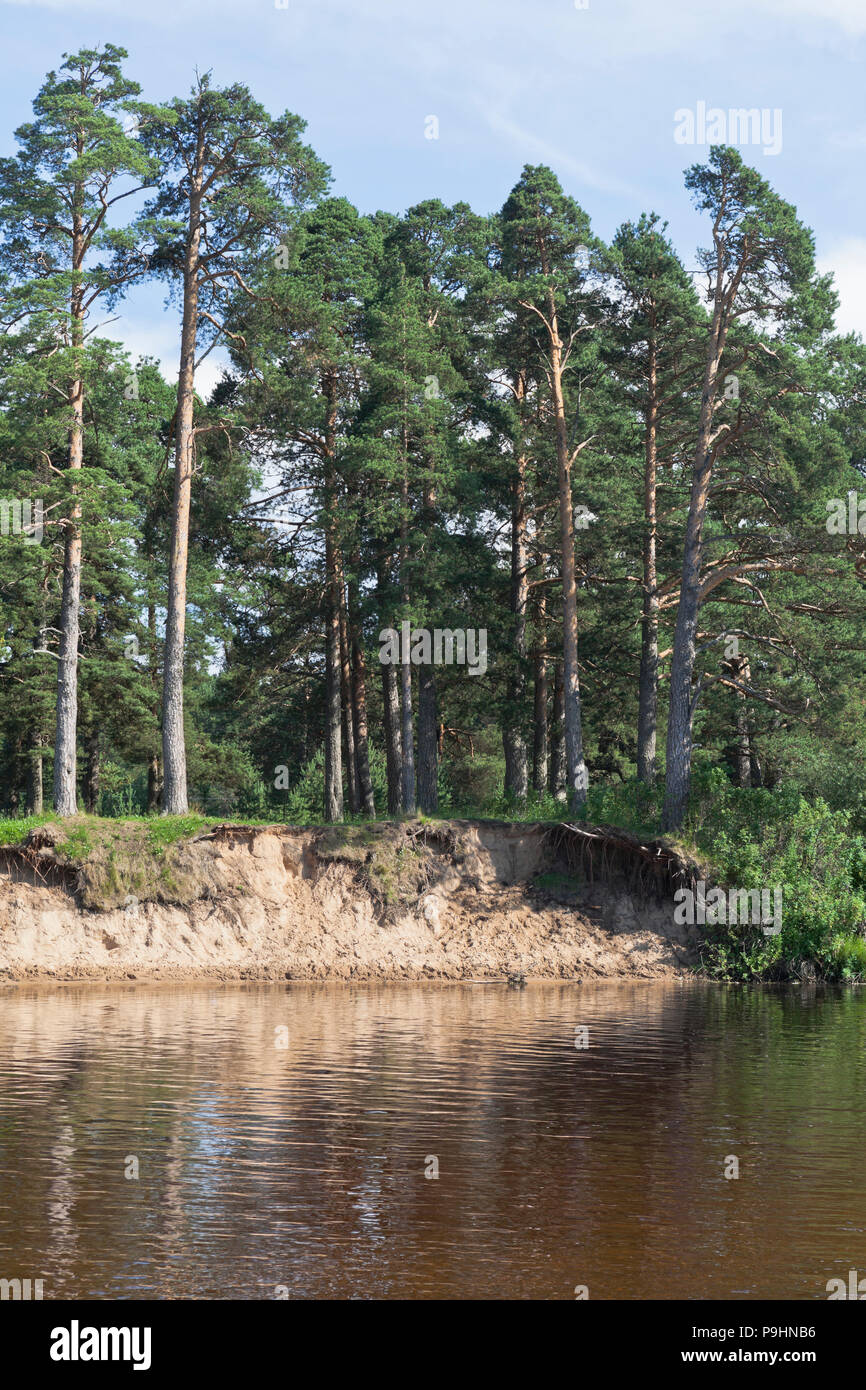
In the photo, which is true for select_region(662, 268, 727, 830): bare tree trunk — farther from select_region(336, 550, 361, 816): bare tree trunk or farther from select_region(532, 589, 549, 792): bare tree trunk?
select_region(336, 550, 361, 816): bare tree trunk

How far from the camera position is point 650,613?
36.2 meters

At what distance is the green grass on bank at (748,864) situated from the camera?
30.3m

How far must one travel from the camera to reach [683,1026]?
22406 millimetres

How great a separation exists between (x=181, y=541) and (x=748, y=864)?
1619 cm

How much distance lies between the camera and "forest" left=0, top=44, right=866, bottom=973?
106ft

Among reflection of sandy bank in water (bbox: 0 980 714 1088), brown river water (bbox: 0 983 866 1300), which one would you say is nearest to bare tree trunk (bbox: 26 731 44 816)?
reflection of sandy bank in water (bbox: 0 980 714 1088)

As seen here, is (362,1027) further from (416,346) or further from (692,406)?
(692,406)

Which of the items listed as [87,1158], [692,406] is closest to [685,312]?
[692,406]

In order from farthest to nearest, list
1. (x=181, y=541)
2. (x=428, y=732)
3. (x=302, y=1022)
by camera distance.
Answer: (x=428, y=732), (x=181, y=541), (x=302, y=1022)

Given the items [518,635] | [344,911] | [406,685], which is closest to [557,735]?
[518,635]

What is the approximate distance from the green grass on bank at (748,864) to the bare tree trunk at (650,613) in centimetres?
457

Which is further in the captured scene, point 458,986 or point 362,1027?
point 458,986

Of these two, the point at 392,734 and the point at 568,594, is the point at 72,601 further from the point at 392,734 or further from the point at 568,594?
the point at 568,594
